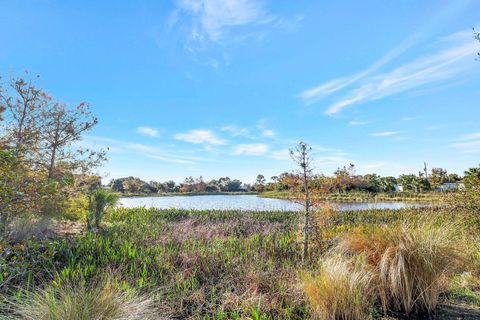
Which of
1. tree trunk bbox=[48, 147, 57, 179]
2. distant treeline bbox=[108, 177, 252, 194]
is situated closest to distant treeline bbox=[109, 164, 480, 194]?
distant treeline bbox=[108, 177, 252, 194]

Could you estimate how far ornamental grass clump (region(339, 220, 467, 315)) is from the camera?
3076mm

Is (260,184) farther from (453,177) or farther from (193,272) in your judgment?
(193,272)

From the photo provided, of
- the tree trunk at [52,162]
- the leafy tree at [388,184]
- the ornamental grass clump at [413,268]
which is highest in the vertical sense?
the leafy tree at [388,184]

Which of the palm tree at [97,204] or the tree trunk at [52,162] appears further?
the tree trunk at [52,162]

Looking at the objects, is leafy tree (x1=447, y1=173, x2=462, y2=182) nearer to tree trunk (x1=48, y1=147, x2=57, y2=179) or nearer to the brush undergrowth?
the brush undergrowth

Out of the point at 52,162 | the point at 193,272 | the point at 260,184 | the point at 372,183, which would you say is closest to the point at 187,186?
the point at 260,184

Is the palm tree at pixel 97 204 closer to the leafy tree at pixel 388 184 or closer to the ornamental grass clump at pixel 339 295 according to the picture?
the ornamental grass clump at pixel 339 295

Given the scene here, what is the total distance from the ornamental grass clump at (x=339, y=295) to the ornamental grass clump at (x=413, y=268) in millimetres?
311

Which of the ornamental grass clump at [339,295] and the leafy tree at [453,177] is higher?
the leafy tree at [453,177]

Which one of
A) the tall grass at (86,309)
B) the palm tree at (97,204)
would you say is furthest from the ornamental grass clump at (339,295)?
the palm tree at (97,204)

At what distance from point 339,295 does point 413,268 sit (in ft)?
3.42

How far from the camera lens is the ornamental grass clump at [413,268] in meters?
3.08

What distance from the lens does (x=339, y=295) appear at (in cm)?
275

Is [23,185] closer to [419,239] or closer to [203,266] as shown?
[203,266]
